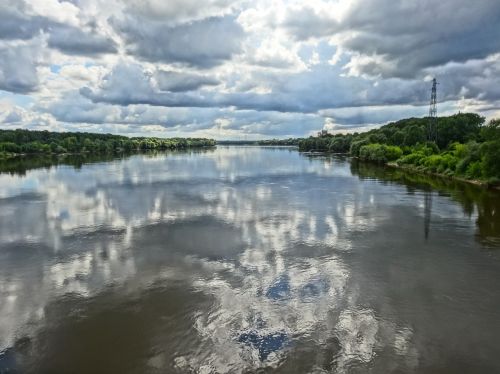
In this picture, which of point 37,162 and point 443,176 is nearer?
point 443,176

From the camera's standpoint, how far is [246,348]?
13562mm

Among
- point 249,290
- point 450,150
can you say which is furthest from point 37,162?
point 249,290

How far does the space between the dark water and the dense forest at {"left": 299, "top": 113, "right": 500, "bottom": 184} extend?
19.0 meters

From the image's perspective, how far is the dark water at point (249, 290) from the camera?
43.7ft

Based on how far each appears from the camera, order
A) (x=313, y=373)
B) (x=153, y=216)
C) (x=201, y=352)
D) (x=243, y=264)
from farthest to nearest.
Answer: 1. (x=153, y=216)
2. (x=243, y=264)
3. (x=201, y=352)
4. (x=313, y=373)

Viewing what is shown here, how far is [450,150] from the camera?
9456 cm

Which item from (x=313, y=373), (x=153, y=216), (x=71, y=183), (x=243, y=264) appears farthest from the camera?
(x=71, y=183)

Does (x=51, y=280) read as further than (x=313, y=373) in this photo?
Yes

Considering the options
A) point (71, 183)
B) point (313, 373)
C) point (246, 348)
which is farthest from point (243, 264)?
point (71, 183)

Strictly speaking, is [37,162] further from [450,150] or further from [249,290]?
[249,290]

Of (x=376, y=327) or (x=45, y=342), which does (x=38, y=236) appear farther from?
(x=376, y=327)

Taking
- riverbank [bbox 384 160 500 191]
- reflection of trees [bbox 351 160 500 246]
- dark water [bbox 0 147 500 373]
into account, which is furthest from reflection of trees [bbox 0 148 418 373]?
riverbank [bbox 384 160 500 191]

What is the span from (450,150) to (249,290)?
9058 centimetres

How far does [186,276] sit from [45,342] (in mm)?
7292
